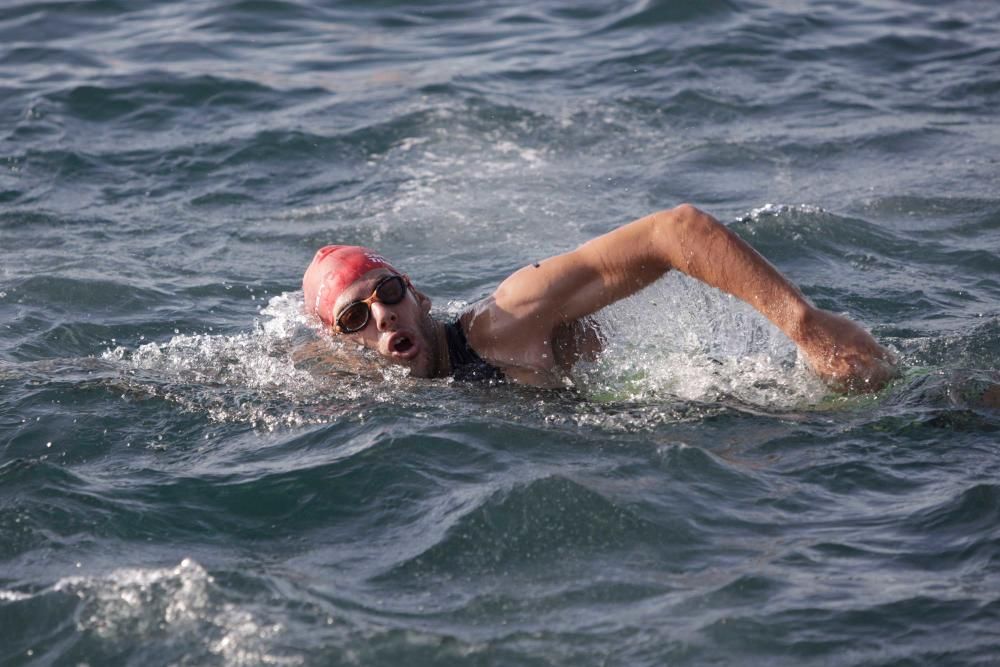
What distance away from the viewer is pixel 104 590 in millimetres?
4258

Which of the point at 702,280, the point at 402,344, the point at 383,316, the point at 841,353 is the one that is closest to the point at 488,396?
the point at 402,344

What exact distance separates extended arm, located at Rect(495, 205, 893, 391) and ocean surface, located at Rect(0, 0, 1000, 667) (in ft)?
0.67

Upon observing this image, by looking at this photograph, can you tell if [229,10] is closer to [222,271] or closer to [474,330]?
[222,271]

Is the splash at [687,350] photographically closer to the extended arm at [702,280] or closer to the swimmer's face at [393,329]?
the extended arm at [702,280]

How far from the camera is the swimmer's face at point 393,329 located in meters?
5.88

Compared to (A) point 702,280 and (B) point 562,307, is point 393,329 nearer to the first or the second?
(B) point 562,307

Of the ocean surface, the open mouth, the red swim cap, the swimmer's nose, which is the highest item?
the red swim cap

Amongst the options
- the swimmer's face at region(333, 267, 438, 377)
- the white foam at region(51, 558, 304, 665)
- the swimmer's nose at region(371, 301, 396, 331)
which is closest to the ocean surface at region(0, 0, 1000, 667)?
the white foam at region(51, 558, 304, 665)

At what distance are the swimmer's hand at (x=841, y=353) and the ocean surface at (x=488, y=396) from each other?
10cm

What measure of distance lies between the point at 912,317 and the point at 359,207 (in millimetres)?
4134

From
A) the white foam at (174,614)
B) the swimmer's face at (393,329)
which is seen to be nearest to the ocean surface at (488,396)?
the white foam at (174,614)

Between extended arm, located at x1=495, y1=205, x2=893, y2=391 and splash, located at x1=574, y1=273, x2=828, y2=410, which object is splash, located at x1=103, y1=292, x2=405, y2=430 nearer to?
extended arm, located at x1=495, y1=205, x2=893, y2=391

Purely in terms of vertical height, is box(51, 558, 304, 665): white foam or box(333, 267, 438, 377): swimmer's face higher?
box(333, 267, 438, 377): swimmer's face

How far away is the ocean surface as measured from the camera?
409cm
